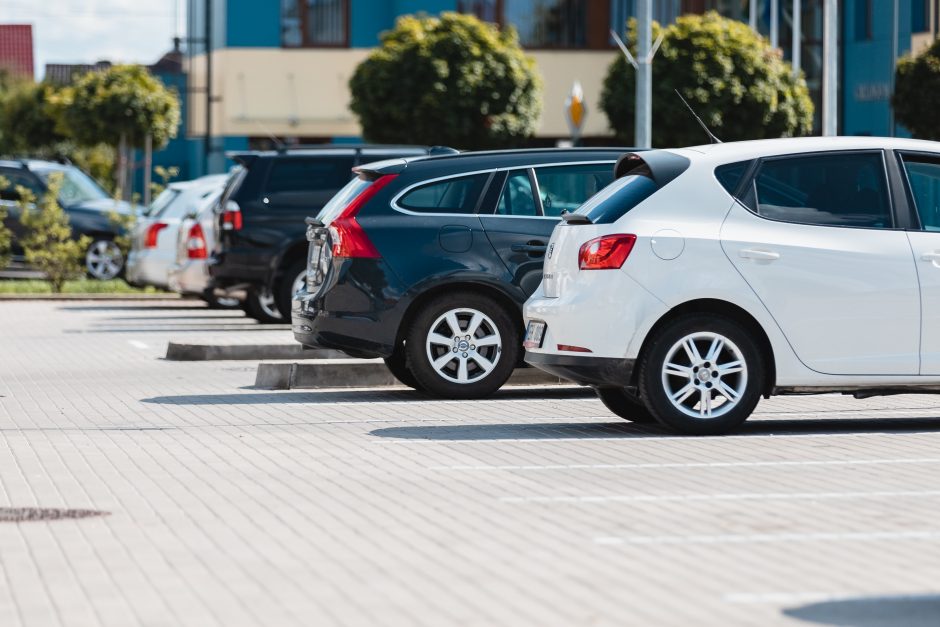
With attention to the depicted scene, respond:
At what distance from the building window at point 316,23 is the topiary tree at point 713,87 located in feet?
48.6

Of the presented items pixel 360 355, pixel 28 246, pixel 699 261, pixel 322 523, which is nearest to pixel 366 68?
pixel 28 246

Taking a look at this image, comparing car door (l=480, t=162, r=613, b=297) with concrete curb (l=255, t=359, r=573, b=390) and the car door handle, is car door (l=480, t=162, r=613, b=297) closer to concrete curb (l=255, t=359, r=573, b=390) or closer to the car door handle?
concrete curb (l=255, t=359, r=573, b=390)

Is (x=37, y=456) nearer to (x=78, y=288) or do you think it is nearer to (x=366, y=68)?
(x=78, y=288)

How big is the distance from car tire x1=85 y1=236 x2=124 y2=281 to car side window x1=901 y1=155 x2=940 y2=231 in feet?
66.6

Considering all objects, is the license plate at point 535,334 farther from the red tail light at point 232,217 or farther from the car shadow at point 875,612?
the red tail light at point 232,217

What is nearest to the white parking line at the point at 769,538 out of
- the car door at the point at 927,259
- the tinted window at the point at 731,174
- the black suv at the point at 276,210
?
the car door at the point at 927,259

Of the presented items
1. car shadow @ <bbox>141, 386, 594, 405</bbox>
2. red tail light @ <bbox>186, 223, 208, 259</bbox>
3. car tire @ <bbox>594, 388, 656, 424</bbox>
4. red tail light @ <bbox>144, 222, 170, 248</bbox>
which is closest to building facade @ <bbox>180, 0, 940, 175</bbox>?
red tail light @ <bbox>144, 222, 170, 248</bbox>

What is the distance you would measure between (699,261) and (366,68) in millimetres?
28796

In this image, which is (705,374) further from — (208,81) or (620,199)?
(208,81)

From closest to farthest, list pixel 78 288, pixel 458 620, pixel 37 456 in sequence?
pixel 458 620 → pixel 37 456 → pixel 78 288

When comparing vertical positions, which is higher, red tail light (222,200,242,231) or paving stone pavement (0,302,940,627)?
red tail light (222,200,242,231)

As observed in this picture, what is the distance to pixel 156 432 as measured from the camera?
35.1 feet

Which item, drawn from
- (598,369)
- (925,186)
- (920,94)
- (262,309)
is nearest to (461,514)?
(598,369)

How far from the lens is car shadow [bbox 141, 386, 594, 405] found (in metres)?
12.7
